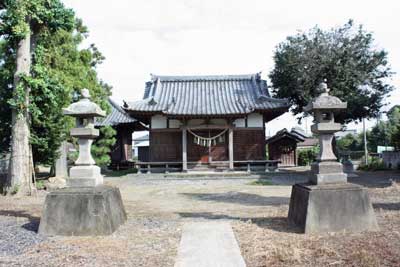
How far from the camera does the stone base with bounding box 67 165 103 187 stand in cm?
679

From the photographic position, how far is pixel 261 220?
7.57 meters

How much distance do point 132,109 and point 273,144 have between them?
16003 mm

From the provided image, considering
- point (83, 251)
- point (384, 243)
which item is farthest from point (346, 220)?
point (83, 251)

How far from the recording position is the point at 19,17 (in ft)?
37.6

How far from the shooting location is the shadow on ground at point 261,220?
6740 mm

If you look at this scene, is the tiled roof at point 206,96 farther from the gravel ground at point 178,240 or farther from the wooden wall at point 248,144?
the gravel ground at point 178,240

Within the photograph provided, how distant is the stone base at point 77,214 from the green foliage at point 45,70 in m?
6.69

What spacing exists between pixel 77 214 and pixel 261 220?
12.2 feet

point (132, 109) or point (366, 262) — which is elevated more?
point (132, 109)

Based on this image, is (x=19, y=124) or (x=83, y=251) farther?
(x=19, y=124)

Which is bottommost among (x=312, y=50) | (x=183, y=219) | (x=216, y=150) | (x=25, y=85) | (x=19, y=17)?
(x=183, y=219)

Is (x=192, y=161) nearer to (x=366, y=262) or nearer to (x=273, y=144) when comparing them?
(x=273, y=144)

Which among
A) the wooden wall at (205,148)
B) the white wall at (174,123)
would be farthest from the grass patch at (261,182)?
the white wall at (174,123)

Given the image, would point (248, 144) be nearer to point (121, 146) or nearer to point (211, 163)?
point (211, 163)
